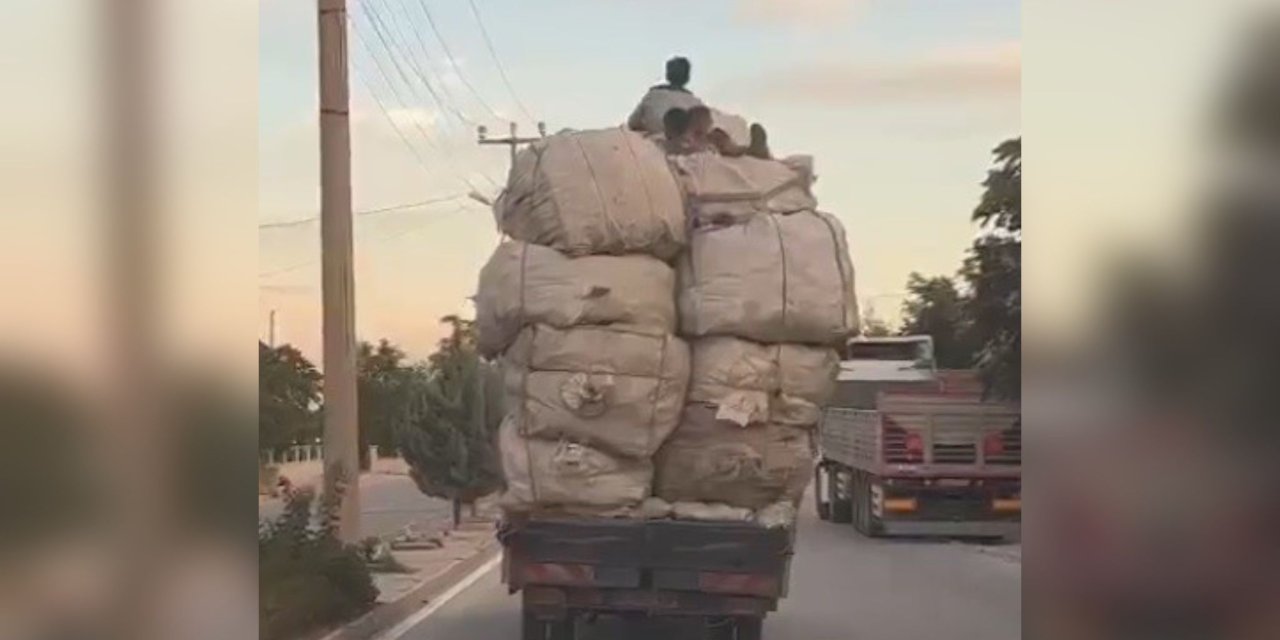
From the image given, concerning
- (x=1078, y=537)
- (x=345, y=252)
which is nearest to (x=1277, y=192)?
(x=1078, y=537)

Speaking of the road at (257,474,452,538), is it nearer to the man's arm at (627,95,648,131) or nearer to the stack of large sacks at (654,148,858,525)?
the stack of large sacks at (654,148,858,525)

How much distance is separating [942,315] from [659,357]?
1.36 m

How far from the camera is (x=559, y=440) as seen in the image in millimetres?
5656

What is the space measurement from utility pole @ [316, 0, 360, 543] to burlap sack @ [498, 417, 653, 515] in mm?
1046

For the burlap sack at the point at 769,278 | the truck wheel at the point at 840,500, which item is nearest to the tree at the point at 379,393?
the burlap sack at the point at 769,278

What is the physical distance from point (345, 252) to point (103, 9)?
4.04 metres

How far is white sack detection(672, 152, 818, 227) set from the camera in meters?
5.66

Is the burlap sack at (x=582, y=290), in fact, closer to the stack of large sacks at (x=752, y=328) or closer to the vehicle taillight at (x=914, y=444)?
the stack of large sacks at (x=752, y=328)

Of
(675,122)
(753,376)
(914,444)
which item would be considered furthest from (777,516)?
(914,444)

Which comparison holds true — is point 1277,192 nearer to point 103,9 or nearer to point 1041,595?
point 1041,595

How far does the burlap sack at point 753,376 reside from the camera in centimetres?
560

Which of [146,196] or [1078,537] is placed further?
[146,196]

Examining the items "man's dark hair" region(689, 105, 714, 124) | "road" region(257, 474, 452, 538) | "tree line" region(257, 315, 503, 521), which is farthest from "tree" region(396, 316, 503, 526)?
"man's dark hair" region(689, 105, 714, 124)

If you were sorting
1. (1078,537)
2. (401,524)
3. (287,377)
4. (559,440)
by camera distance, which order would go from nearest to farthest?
(1078,537), (287,377), (559,440), (401,524)
